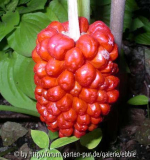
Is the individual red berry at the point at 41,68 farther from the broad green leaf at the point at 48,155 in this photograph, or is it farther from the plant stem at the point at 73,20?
the broad green leaf at the point at 48,155

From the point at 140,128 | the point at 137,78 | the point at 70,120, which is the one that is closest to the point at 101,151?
the point at 140,128

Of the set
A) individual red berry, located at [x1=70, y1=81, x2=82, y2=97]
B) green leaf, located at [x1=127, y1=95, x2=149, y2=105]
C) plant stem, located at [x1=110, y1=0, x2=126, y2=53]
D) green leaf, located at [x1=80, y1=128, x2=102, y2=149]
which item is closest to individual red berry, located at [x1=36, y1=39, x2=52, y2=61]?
individual red berry, located at [x1=70, y1=81, x2=82, y2=97]

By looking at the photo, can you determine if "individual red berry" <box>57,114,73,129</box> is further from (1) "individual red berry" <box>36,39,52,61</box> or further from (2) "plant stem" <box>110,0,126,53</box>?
(2) "plant stem" <box>110,0,126,53</box>

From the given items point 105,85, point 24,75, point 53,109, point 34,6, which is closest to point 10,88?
point 24,75

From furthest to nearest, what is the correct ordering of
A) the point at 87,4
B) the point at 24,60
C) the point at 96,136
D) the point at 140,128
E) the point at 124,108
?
1. the point at 124,108
2. the point at 140,128
3. the point at 24,60
4. the point at 96,136
5. the point at 87,4

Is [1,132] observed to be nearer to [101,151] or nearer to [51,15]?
[101,151]
